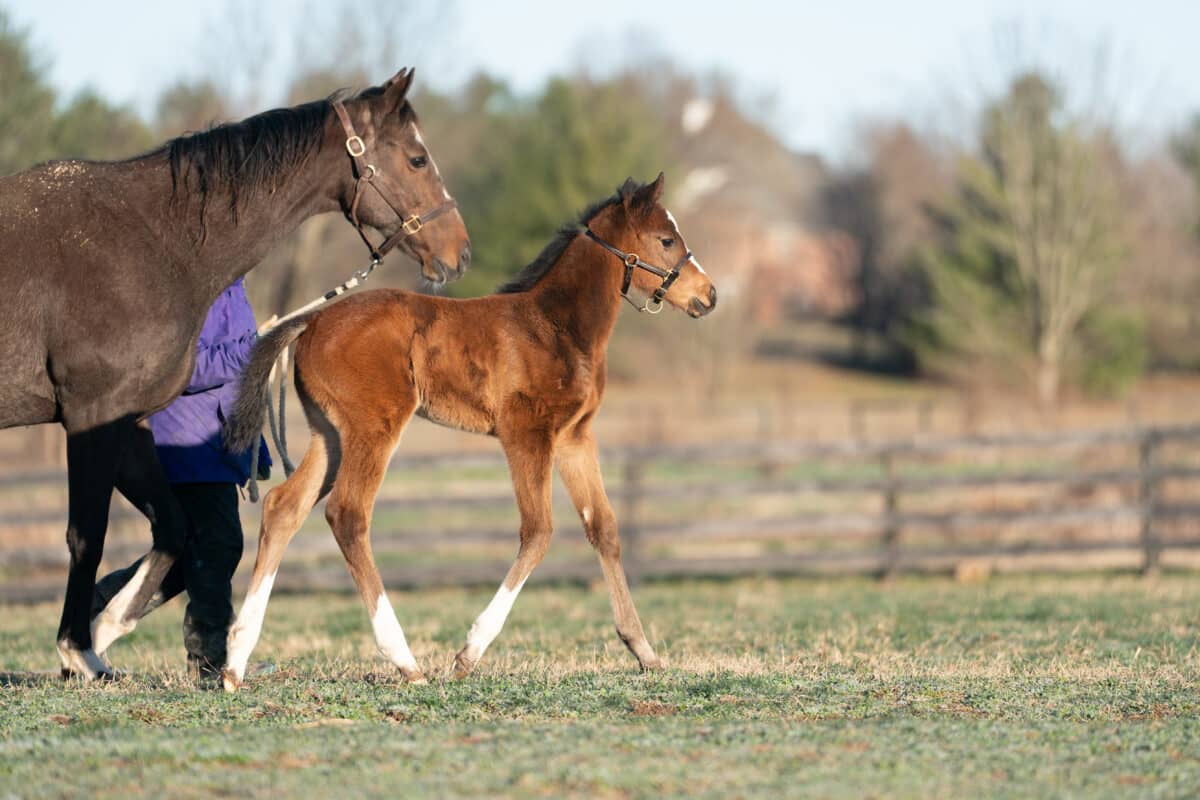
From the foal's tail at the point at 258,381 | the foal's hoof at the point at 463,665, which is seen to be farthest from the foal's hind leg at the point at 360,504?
the foal's tail at the point at 258,381

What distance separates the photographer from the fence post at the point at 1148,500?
570 inches

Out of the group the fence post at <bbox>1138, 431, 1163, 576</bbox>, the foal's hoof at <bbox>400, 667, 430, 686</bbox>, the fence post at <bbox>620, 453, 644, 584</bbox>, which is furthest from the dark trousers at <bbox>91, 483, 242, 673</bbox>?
the fence post at <bbox>1138, 431, 1163, 576</bbox>

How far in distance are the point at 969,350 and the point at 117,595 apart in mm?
37102

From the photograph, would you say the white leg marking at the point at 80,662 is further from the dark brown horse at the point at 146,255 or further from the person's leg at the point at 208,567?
the person's leg at the point at 208,567

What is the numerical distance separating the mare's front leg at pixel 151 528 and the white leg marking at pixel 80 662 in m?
0.23

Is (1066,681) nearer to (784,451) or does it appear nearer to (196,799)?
(196,799)

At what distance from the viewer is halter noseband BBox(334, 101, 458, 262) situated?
254 inches

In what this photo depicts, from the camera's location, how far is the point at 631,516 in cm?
1491

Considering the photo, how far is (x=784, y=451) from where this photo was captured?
15.0 meters

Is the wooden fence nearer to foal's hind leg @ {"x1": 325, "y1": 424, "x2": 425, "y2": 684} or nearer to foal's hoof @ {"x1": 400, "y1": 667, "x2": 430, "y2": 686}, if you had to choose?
foal's hind leg @ {"x1": 325, "y1": 424, "x2": 425, "y2": 684}

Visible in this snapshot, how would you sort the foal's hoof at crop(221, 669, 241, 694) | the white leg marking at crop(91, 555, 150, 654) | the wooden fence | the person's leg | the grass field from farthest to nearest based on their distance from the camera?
the wooden fence → the person's leg → the white leg marking at crop(91, 555, 150, 654) → the foal's hoof at crop(221, 669, 241, 694) → the grass field

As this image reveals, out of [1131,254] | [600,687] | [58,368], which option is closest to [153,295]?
[58,368]

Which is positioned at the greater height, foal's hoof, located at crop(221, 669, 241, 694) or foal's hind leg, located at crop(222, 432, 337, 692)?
foal's hind leg, located at crop(222, 432, 337, 692)

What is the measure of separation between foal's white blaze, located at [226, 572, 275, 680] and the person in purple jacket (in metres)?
0.95
